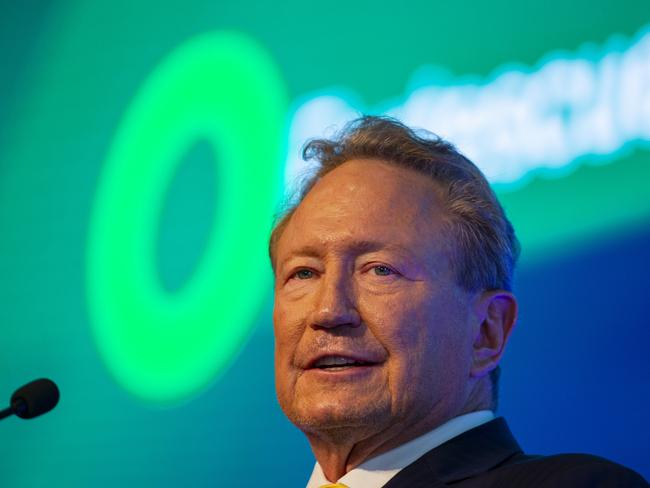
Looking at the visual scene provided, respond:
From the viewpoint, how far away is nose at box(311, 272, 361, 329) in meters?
1.75

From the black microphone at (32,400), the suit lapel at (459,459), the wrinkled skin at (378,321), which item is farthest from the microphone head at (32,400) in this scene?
the suit lapel at (459,459)

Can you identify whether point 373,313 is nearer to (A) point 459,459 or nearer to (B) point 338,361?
(B) point 338,361

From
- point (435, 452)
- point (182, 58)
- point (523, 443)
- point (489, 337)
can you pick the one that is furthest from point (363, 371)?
point (182, 58)

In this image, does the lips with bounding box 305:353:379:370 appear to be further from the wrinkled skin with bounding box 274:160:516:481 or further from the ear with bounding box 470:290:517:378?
the ear with bounding box 470:290:517:378

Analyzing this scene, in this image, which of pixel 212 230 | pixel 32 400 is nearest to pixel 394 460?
pixel 32 400

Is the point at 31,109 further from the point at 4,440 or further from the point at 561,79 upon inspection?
the point at 561,79

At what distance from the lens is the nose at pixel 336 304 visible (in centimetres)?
175

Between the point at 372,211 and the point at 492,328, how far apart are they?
335 mm

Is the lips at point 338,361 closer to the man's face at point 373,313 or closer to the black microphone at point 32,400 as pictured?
the man's face at point 373,313

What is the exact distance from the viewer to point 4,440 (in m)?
2.76

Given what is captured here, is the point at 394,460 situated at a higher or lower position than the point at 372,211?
lower

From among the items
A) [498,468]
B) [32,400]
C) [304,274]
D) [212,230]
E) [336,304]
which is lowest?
[498,468]

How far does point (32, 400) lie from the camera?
1787mm

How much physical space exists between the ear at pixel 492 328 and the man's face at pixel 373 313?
4 centimetres
